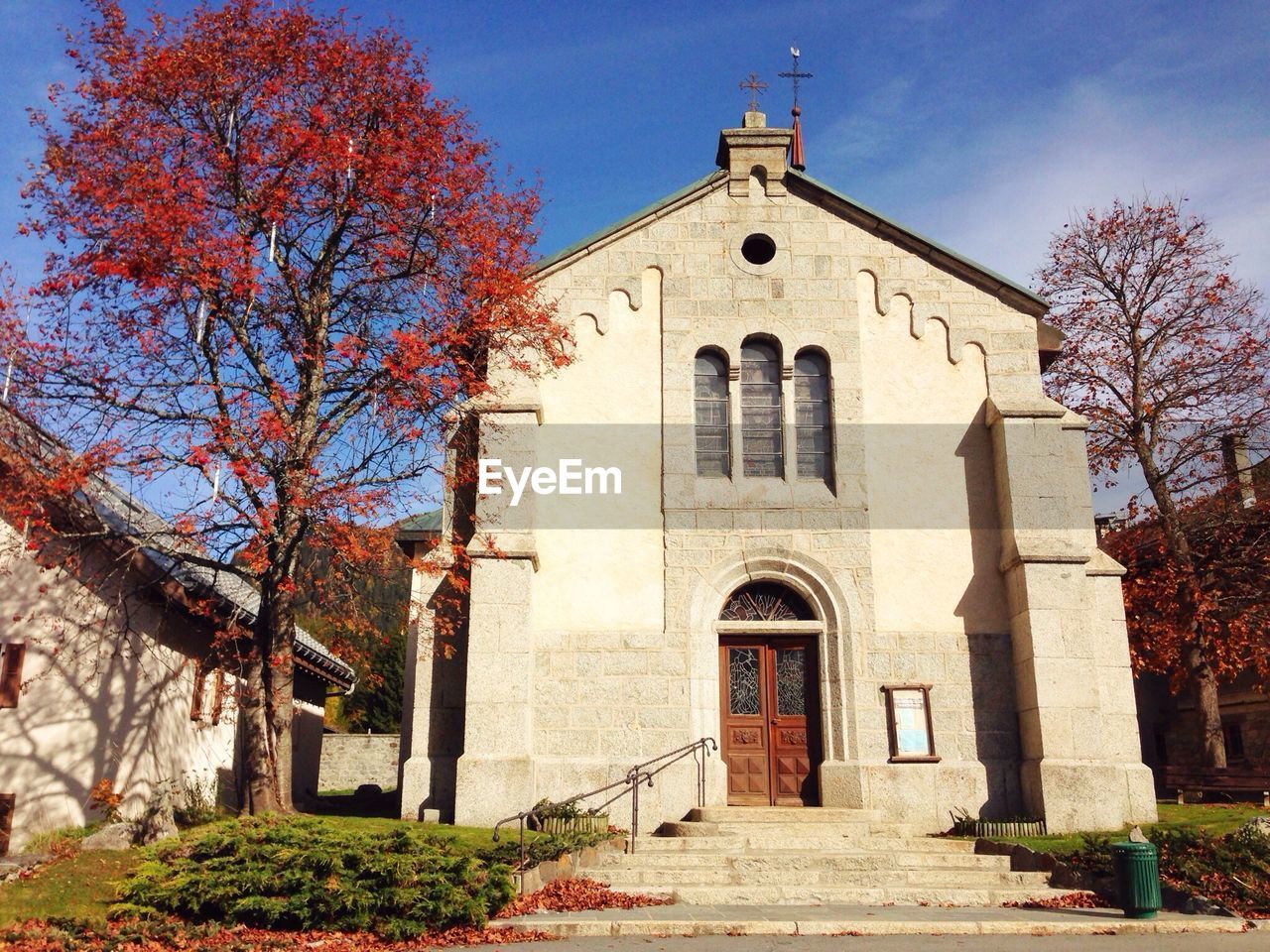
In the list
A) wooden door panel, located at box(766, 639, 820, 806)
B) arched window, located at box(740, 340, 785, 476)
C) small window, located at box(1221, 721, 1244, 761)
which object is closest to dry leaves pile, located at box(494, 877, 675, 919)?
wooden door panel, located at box(766, 639, 820, 806)

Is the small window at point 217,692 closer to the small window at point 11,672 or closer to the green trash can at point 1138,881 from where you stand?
the small window at point 11,672

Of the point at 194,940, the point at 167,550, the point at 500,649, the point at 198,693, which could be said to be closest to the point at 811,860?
the point at 500,649

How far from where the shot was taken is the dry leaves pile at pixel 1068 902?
12.1 metres

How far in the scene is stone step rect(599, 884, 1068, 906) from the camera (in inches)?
476

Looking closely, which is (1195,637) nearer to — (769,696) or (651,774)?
(769,696)

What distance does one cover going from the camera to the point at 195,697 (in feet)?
59.9

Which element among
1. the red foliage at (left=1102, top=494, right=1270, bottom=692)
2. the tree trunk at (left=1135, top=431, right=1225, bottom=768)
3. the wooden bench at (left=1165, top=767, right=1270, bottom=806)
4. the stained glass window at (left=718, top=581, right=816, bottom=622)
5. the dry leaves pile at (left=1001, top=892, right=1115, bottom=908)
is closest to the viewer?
the dry leaves pile at (left=1001, top=892, right=1115, bottom=908)

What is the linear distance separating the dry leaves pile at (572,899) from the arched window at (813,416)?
751 centimetres

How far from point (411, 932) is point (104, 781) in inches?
267

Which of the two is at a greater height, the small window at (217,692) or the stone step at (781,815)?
the small window at (217,692)

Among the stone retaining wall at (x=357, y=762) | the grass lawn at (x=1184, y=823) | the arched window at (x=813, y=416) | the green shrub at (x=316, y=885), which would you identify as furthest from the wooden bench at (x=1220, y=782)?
the stone retaining wall at (x=357, y=762)

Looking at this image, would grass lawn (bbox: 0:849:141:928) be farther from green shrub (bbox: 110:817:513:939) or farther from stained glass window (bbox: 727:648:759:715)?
stained glass window (bbox: 727:648:759:715)

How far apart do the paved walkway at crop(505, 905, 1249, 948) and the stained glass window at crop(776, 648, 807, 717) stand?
16.5ft

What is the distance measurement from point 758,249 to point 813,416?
3.04 meters
